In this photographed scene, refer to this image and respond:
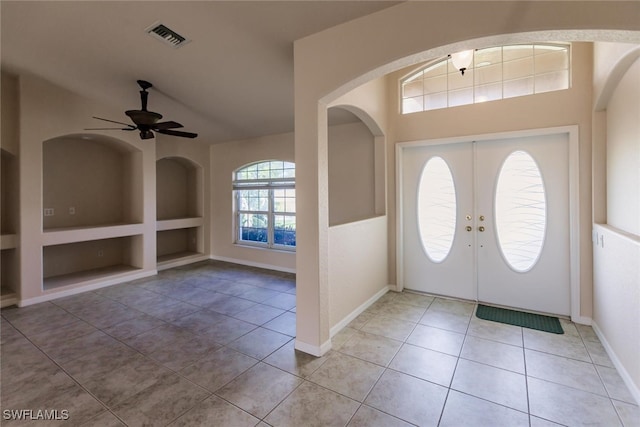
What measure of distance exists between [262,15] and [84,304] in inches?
169

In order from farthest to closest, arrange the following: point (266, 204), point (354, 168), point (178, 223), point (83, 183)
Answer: point (178, 223), point (266, 204), point (83, 183), point (354, 168)

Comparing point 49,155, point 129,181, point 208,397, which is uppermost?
point 49,155

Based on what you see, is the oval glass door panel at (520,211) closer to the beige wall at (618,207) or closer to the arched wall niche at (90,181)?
the beige wall at (618,207)

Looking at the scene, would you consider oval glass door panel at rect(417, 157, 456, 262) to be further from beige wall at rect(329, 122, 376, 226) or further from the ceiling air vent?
the ceiling air vent

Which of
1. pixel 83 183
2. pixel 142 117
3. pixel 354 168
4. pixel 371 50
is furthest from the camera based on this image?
pixel 83 183

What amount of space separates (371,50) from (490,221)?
104 inches

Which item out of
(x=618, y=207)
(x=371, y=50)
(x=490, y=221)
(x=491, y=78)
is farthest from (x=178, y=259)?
(x=618, y=207)

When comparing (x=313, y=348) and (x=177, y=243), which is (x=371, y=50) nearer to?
(x=313, y=348)

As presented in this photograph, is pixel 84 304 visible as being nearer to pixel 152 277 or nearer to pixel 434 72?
pixel 152 277

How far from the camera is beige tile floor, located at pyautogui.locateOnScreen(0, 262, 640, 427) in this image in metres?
1.90

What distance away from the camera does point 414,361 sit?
2.49m

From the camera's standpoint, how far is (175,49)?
3078mm

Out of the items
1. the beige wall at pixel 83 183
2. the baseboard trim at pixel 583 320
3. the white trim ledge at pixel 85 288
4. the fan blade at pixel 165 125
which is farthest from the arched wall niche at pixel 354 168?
the beige wall at pixel 83 183

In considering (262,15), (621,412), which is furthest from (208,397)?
(262,15)
